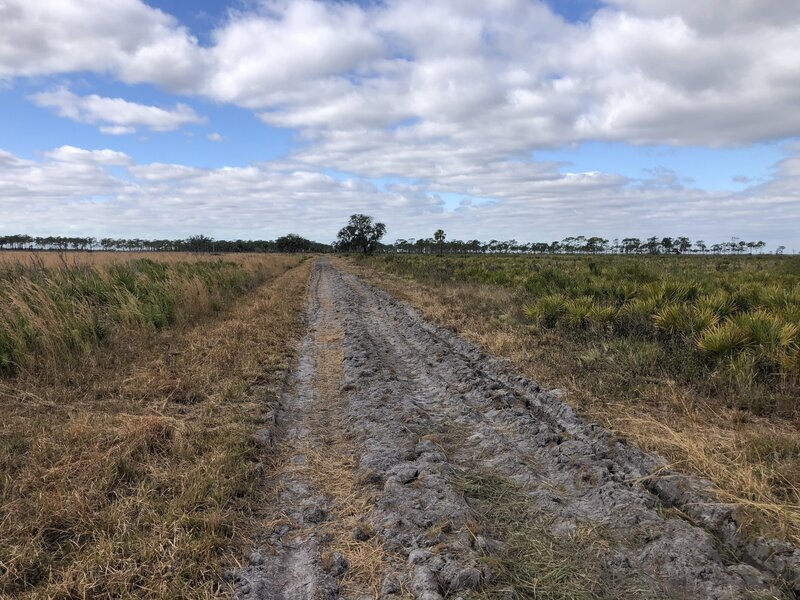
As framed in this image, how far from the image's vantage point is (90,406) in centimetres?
550

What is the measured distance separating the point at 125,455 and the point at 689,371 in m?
7.07

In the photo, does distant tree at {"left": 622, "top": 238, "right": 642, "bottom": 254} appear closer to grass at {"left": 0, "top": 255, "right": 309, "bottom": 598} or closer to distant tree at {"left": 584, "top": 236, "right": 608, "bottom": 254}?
distant tree at {"left": 584, "top": 236, "right": 608, "bottom": 254}

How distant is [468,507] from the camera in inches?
141

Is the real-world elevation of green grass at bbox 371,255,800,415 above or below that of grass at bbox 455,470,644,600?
above

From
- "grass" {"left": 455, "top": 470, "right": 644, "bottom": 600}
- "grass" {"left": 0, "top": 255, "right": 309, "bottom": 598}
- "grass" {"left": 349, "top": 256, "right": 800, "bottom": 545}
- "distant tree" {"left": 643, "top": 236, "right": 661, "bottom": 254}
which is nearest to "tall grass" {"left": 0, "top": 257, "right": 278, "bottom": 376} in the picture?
"grass" {"left": 0, "top": 255, "right": 309, "bottom": 598}

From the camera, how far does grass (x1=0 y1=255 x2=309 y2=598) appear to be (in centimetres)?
281

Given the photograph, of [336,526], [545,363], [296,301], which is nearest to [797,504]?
[336,526]

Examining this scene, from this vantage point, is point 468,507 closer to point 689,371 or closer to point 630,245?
point 689,371

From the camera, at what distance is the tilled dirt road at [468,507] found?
2.84m

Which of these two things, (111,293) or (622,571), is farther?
(111,293)

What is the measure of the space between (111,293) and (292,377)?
582 centimetres

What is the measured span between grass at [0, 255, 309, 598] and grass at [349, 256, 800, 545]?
387 centimetres

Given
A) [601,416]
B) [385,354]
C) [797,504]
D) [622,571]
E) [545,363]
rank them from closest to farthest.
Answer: [622,571] < [797,504] < [601,416] < [545,363] < [385,354]

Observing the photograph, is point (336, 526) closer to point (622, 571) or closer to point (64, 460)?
point (622, 571)
